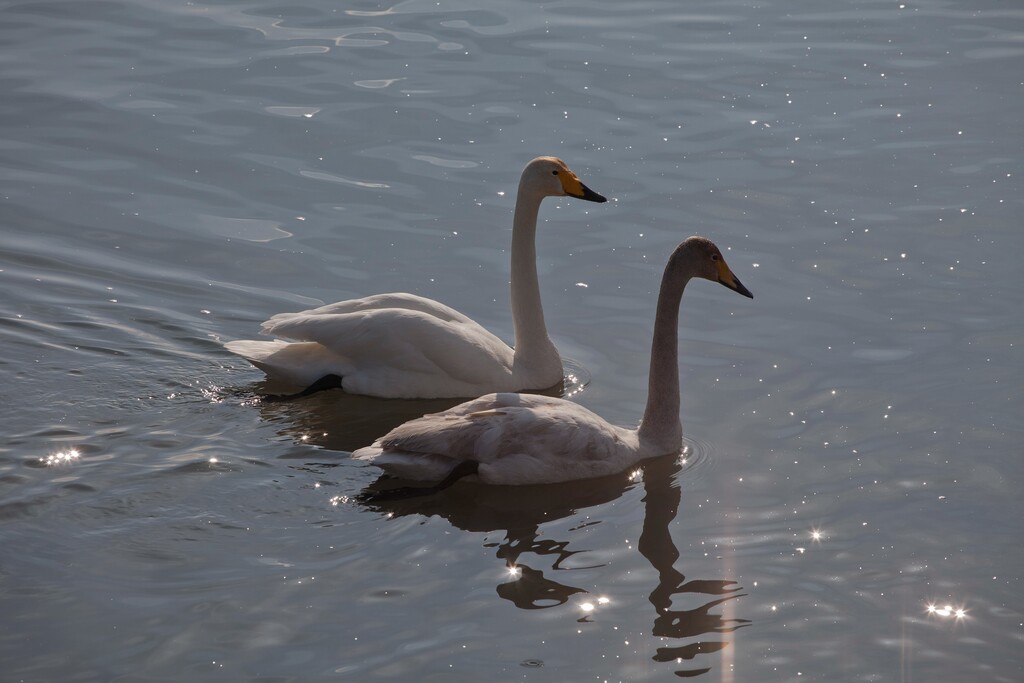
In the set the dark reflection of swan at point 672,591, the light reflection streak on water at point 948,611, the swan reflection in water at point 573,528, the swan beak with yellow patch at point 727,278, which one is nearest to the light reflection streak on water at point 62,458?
the swan reflection in water at point 573,528

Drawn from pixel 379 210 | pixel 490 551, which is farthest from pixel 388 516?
pixel 379 210

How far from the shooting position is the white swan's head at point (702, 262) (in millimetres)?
7988

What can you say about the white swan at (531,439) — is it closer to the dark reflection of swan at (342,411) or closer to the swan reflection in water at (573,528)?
the swan reflection in water at (573,528)

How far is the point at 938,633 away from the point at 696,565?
1.14 metres

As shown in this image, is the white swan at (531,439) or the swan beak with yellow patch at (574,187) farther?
the swan beak with yellow patch at (574,187)

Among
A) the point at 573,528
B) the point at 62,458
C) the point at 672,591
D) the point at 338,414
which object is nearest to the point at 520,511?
the point at 573,528

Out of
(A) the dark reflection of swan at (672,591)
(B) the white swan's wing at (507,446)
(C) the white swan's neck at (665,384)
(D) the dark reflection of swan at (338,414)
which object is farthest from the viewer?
(D) the dark reflection of swan at (338,414)

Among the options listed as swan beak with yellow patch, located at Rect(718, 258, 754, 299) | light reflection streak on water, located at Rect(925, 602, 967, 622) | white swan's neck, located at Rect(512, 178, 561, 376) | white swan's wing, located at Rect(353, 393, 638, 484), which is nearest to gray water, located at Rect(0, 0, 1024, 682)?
light reflection streak on water, located at Rect(925, 602, 967, 622)

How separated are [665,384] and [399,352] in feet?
5.66

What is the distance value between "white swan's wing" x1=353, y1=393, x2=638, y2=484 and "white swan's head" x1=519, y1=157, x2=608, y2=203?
198 cm

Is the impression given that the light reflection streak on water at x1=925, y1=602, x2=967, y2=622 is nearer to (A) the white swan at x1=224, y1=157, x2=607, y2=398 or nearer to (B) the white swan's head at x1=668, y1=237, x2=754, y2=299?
(B) the white swan's head at x1=668, y1=237, x2=754, y2=299

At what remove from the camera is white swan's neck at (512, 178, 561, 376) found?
29.1 feet

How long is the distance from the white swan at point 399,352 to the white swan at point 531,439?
91 cm

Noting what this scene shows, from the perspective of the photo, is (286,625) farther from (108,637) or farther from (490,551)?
(490,551)
